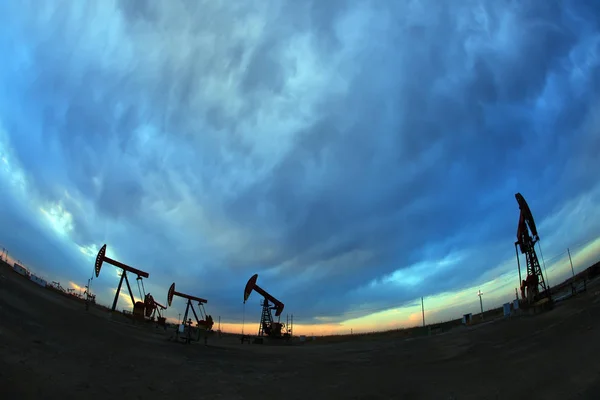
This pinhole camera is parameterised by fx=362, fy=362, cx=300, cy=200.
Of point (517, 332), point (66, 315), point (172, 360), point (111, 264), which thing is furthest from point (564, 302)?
point (111, 264)

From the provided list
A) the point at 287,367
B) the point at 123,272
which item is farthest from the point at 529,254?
the point at 123,272

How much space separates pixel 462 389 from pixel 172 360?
78.5 feet

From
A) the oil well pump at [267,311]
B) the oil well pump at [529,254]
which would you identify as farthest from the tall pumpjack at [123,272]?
the oil well pump at [529,254]

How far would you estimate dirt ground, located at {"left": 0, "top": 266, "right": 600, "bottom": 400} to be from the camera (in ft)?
67.8

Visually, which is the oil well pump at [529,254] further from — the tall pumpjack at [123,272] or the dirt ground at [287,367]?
the tall pumpjack at [123,272]

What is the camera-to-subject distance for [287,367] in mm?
34281

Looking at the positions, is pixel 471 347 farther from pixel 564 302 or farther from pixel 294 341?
pixel 294 341

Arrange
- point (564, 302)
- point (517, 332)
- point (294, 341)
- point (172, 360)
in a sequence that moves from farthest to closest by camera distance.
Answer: point (294, 341) < point (564, 302) < point (517, 332) < point (172, 360)

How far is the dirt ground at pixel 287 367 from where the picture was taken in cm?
2066

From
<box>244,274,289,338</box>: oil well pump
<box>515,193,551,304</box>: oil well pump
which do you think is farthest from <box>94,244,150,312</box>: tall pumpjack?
<box>515,193,551,304</box>: oil well pump

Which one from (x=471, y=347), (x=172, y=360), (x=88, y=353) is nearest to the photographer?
(x=88, y=353)

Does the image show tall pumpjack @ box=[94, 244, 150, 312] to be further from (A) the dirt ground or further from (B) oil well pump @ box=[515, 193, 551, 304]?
(B) oil well pump @ box=[515, 193, 551, 304]

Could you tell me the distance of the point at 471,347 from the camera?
113 feet

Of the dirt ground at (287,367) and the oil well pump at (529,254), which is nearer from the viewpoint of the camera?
the dirt ground at (287,367)
